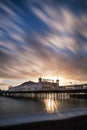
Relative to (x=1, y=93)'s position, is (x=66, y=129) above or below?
above

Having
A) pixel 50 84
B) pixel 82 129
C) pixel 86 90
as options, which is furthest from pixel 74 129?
pixel 50 84

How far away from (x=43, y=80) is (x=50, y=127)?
111m

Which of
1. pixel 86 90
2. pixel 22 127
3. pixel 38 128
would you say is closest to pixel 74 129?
pixel 38 128

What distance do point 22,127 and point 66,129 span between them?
2.83 metres

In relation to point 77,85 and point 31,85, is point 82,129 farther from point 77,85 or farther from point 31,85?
point 31,85

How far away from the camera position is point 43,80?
12200 cm

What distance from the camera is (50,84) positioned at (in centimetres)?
11838

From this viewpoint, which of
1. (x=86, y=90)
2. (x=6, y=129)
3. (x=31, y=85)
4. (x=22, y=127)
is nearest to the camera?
(x=6, y=129)

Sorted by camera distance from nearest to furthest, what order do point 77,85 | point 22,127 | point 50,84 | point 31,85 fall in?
point 22,127 → point 77,85 → point 50,84 → point 31,85

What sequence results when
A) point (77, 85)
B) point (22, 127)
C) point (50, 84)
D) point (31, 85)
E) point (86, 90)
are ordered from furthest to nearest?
point (31, 85) → point (50, 84) → point (77, 85) → point (86, 90) → point (22, 127)

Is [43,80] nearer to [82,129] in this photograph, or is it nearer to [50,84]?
[50,84]

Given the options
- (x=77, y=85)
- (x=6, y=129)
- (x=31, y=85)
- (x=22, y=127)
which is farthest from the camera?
(x=31, y=85)

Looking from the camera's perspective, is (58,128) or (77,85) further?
(77,85)

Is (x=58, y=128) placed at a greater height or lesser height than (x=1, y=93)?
greater
